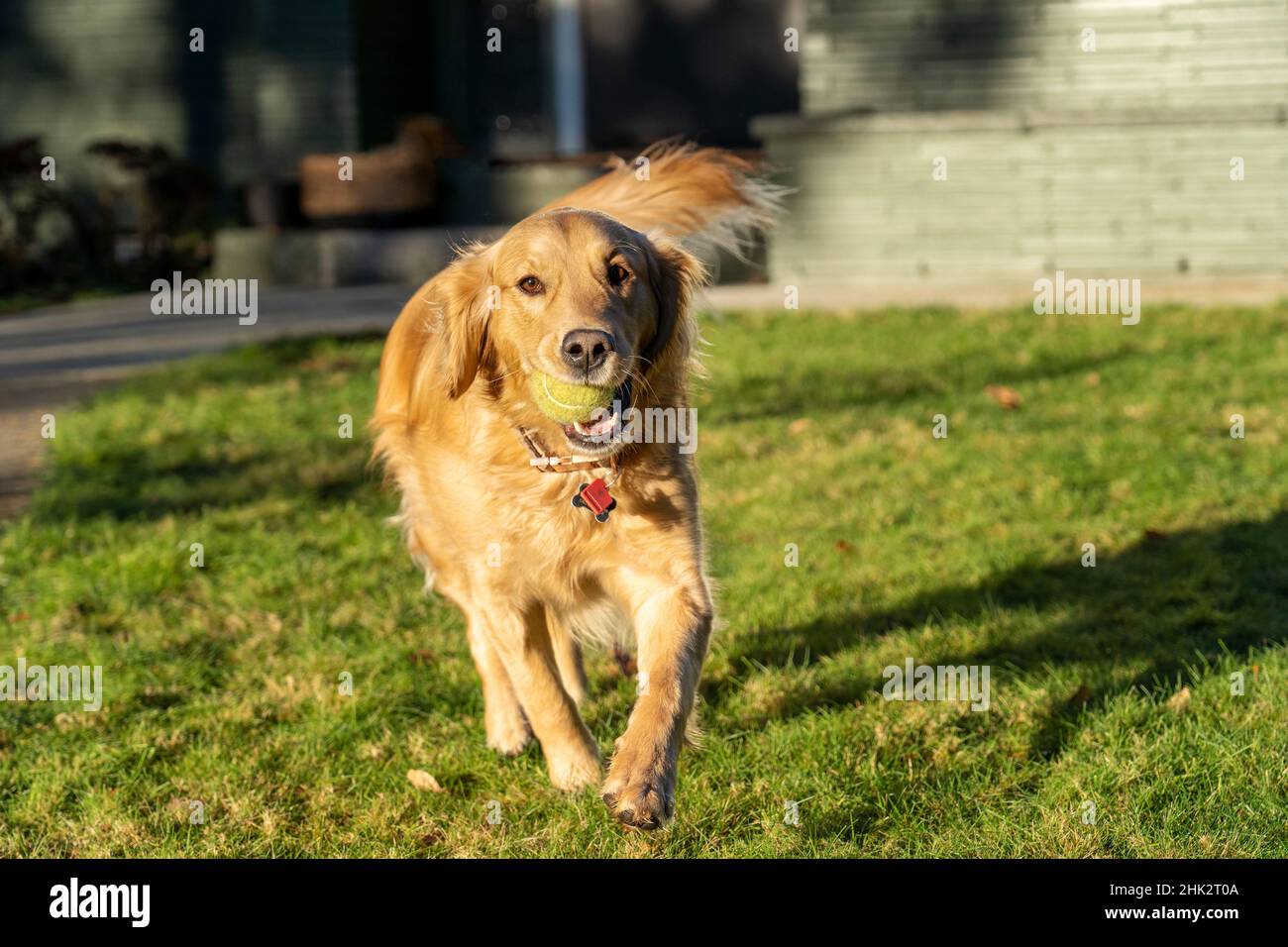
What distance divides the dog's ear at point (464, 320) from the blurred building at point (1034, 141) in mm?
9139

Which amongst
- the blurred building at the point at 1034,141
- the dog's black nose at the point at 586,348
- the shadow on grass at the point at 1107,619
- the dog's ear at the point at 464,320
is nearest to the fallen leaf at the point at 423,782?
the shadow on grass at the point at 1107,619

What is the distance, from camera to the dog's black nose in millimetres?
3266

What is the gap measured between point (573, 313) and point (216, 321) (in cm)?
940

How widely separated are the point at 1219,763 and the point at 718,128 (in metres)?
13.1

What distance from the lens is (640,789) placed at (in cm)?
297

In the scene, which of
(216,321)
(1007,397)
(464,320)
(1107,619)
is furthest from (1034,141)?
(464,320)

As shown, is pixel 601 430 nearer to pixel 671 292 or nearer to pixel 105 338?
pixel 671 292

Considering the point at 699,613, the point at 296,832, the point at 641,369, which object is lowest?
the point at 296,832

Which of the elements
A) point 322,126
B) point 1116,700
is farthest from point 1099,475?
point 322,126

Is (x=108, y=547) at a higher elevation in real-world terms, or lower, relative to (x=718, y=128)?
lower

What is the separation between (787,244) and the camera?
12781 mm

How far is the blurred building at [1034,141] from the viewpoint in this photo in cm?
1190

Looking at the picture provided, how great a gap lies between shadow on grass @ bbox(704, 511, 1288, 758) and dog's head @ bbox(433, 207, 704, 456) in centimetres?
104

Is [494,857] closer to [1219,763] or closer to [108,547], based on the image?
[1219,763]
